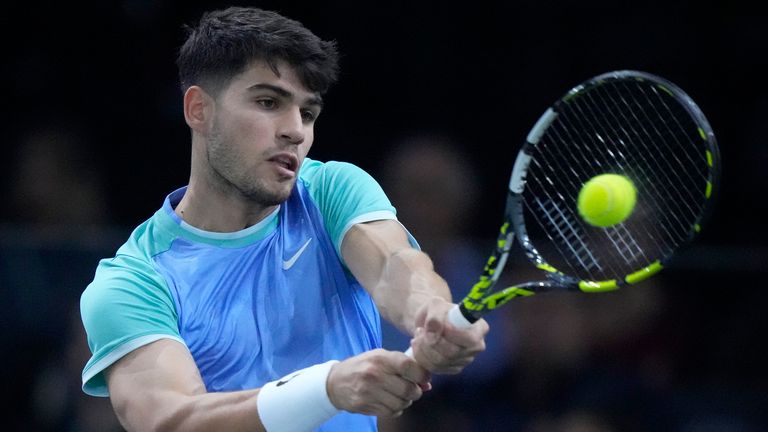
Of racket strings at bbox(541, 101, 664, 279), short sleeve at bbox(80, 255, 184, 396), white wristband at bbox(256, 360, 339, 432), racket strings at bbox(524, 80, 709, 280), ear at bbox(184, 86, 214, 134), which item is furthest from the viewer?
racket strings at bbox(524, 80, 709, 280)

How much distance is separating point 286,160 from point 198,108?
0.41 m

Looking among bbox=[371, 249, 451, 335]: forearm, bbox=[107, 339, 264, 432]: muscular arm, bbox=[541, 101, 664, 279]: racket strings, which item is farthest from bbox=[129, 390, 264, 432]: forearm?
bbox=[541, 101, 664, 279]: racket strings

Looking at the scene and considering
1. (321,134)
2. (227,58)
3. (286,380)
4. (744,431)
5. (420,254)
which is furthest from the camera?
(321,134)

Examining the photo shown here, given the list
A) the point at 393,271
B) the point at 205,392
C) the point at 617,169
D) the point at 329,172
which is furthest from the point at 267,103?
the point at 617,169

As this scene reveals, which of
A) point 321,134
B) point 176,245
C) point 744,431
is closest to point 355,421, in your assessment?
point 176,245

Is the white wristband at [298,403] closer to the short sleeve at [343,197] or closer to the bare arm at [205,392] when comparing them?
the bare arm at [205,392]

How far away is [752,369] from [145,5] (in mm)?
4117

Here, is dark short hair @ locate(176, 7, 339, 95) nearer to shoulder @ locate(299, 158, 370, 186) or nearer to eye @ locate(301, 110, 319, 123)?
eye @ locate(301, 110, 319, 123)

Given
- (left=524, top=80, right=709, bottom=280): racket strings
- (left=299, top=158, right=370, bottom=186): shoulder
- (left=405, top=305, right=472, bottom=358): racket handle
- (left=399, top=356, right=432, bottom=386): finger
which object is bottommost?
(left=524, top=80, right=709, bottom=280): racket strings

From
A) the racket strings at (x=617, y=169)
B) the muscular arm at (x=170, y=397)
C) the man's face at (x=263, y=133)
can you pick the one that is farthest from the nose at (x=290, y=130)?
the racket strings at (x=617, y=169)

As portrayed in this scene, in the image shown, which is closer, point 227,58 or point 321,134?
point 227,58

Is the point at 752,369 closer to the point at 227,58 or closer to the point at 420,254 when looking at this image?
the point at 420,254

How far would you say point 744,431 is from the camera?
5102mm

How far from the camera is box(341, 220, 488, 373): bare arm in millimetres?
2633
